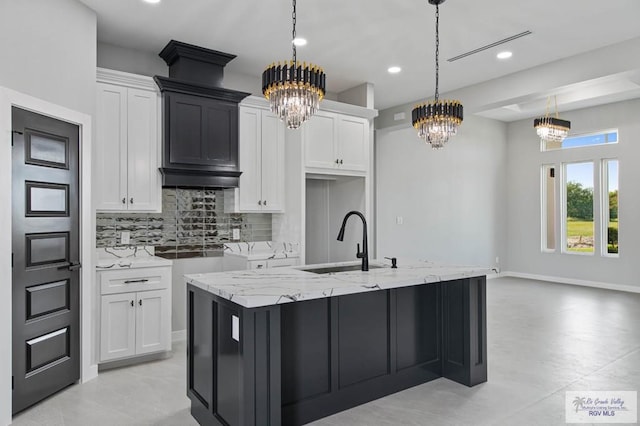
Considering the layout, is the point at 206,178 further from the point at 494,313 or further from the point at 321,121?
the point at 494,313

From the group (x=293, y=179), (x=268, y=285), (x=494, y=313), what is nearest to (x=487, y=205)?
(x=494, y=313)

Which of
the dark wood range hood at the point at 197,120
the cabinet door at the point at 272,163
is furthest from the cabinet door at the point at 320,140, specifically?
the dark wood range hood at the point at 197,120

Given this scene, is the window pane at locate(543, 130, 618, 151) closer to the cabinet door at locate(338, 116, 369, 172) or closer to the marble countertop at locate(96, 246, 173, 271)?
the cabinet door at locate(338, 116, 369, 172)

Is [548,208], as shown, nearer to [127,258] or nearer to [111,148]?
[127,258]

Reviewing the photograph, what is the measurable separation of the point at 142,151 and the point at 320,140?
6.48 ft

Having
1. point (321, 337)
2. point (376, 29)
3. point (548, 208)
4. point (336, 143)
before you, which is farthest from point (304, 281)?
point (548, 208)

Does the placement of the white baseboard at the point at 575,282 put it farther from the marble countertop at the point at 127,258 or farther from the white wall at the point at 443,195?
the marble countertop at the point at 127,258

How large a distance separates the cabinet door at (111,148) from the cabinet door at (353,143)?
7.96ft

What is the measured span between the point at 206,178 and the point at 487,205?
19.8 feet

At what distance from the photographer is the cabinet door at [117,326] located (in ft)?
11.7

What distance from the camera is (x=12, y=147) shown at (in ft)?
9.22

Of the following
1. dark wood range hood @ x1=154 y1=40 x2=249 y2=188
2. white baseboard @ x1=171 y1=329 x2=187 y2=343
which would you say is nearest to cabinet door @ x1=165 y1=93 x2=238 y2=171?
dark wood range hood @ x1=154 y1=40 x2=249 y2=188

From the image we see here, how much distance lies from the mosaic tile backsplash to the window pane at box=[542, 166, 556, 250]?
6086mm

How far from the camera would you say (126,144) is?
3932 millimetres
